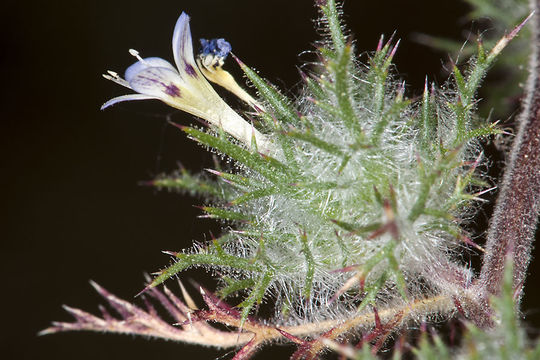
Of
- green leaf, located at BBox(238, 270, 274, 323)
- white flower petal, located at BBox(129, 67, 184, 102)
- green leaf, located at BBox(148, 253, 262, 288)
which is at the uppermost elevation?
white flower petal, located at BBox(129, 67, 184, 102)

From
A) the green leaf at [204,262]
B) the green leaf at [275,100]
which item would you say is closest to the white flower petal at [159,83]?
the green leaf at [275,100]

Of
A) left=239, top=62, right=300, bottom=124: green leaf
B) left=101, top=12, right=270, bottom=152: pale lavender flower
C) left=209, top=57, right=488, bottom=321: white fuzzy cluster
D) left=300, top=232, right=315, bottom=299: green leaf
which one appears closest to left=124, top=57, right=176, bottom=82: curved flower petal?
left=101, top=12, right=270, bottom=152: pale lavender flower

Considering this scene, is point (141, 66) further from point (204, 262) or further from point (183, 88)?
point (204, 262)

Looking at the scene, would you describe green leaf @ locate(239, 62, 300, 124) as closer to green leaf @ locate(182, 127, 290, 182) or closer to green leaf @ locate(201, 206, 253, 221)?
green leaf @ locate(182, 127, 290, 182)

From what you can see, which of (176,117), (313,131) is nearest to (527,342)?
(313,131)

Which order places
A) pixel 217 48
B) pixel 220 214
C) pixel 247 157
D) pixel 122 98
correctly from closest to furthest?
pixel 247 157 → pixel 220 214 → pixel 122 98 → pixel 217 48

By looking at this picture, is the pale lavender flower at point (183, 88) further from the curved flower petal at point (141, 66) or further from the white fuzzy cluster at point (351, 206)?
the white fuzzy cluster at point (351, 206)

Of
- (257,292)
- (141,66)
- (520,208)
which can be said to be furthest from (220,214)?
(520,208)
